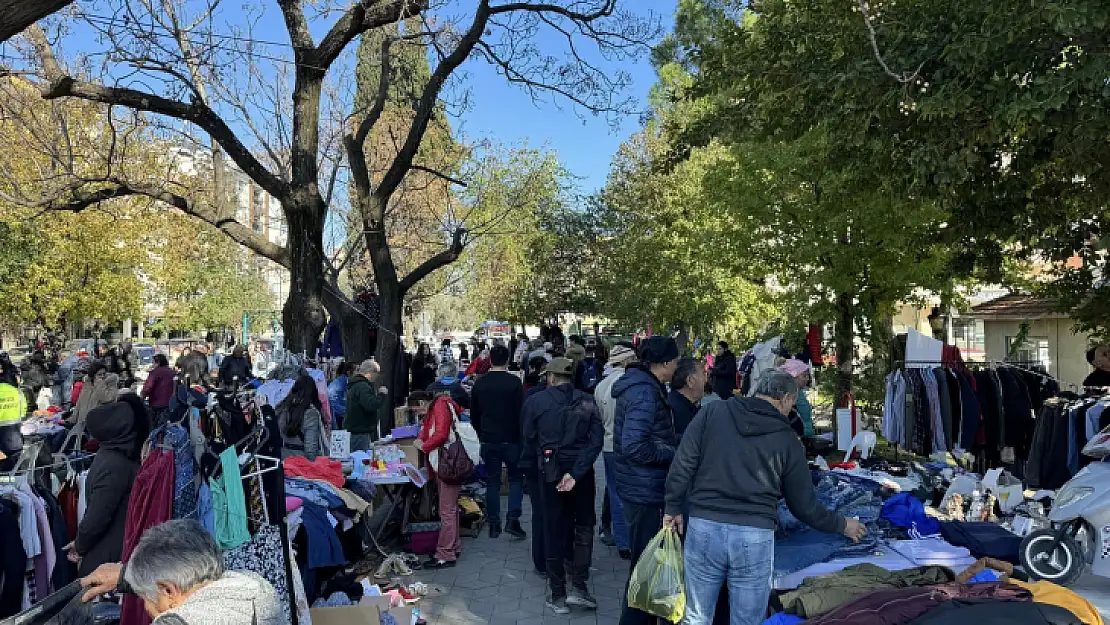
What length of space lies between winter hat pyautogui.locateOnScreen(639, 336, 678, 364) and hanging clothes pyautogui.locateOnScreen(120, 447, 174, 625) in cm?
301

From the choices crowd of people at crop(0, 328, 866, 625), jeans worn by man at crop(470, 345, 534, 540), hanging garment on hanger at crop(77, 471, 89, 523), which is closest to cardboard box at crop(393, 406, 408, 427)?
crowd of people at crop(0, 328, 866, 625)

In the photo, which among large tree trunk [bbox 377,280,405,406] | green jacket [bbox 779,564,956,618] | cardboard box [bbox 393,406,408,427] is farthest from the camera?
large tree trunk [bbox 377,280,405,406]

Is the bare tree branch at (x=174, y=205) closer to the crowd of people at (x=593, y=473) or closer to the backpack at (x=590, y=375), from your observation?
the crowd of people at (x=593, y=473)

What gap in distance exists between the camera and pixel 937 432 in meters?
9.39

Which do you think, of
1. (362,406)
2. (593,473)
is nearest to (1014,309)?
(362,406)

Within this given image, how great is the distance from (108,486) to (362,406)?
4.20 meters

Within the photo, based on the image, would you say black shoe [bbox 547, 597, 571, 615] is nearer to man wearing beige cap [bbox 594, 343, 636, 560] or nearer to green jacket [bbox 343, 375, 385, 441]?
man wearing beige cap [bbox 594, 343, 636, 560]

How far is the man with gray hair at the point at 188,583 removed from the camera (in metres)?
2.79

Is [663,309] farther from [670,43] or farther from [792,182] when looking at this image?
[670,43]

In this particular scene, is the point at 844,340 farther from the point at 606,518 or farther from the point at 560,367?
the point at 560,367

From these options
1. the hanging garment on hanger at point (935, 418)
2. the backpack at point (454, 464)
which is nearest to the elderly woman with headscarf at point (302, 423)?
the backpack at point (454, 464)

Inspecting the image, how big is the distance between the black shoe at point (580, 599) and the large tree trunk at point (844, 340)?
28.5ft

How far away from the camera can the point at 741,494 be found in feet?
13.2

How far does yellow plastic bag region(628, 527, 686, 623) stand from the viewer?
4.34 m
